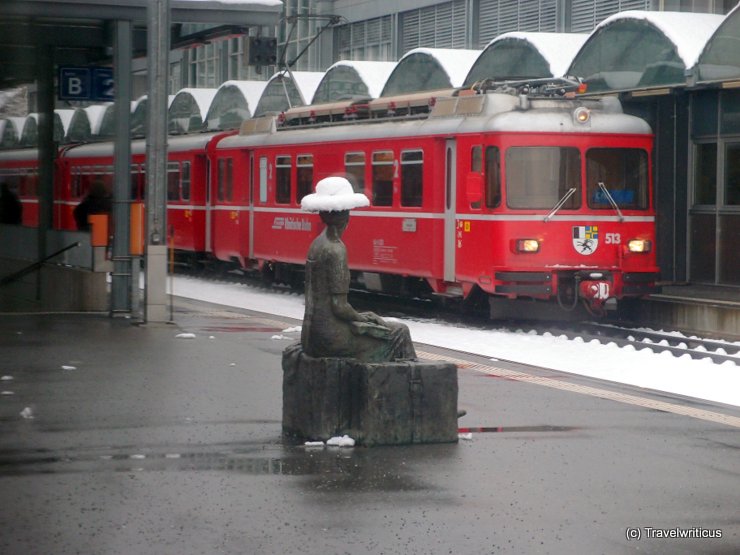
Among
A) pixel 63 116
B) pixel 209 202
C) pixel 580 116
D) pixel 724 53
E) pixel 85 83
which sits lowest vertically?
pixel 209 202

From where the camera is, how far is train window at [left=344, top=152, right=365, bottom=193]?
71.7ft

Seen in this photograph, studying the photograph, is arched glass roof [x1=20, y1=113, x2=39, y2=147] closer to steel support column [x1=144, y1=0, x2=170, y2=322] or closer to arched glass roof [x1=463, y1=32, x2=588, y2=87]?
steel support column [x1=144, y1=0, x2=170, y2=322]

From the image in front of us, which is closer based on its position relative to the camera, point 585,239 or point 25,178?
point 25,178

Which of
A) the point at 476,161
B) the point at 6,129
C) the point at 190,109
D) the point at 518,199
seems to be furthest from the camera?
the point at 190,109

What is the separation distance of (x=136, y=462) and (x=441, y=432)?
1997mm

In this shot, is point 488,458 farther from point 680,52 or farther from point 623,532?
point 680,52

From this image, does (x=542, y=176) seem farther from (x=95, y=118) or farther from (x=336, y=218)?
(x=95, y=118)

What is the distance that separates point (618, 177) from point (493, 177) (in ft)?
6.35

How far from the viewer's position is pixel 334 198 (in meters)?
9.28

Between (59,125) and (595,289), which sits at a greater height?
(59,125)

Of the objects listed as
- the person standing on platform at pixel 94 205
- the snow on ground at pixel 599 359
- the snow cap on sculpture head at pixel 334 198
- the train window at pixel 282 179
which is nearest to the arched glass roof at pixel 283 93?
the train window at pixel 282 179

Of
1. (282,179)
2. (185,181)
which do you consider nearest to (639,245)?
(282,179)

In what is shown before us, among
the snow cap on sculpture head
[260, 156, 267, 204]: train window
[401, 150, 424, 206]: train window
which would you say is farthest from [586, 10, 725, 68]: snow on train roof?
the snow cap on sculpture head

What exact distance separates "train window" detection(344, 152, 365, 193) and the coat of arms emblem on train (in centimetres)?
407
